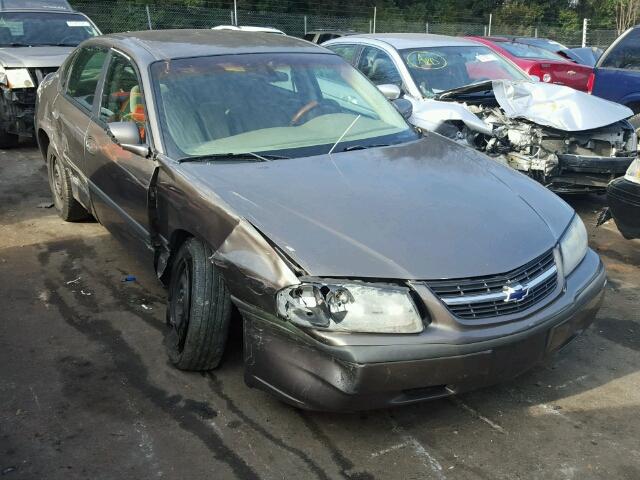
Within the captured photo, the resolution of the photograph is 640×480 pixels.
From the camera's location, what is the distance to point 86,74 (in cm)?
514

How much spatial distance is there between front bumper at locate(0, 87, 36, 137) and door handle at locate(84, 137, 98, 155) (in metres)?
4.31

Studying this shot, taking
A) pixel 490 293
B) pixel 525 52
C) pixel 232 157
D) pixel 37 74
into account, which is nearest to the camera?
pixel 490 293

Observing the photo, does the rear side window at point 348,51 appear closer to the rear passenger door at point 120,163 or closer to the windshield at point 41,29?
the rear passenger door at point 120,163

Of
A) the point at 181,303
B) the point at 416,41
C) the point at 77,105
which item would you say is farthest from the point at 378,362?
the point at 416,41

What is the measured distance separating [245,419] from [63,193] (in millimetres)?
3429

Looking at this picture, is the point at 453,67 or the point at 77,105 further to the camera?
the point at 453,67

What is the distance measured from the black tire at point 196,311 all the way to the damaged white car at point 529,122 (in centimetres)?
309

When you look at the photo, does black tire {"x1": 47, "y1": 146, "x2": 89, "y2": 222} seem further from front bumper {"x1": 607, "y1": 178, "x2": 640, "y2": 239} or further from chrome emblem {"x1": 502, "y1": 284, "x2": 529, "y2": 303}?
front bumper {"x1": 607, "y1": 178, "x2": 640, "y2": 239}

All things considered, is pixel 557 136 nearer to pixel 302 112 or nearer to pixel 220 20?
pixel 302 112

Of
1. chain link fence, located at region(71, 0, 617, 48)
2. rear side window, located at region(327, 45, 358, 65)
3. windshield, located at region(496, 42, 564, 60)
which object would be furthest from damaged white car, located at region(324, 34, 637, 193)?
chain link fence, located at region(71, 0, 617, 48)

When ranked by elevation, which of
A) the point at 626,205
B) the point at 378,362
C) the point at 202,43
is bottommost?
the point at 626,205

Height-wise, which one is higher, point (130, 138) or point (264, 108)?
point (264, 108)

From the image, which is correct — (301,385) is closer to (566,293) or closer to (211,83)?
(566,293)

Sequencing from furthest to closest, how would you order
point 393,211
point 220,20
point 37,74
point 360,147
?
point 220,20 → point 37,74 → point 360,147 → point 393,211
